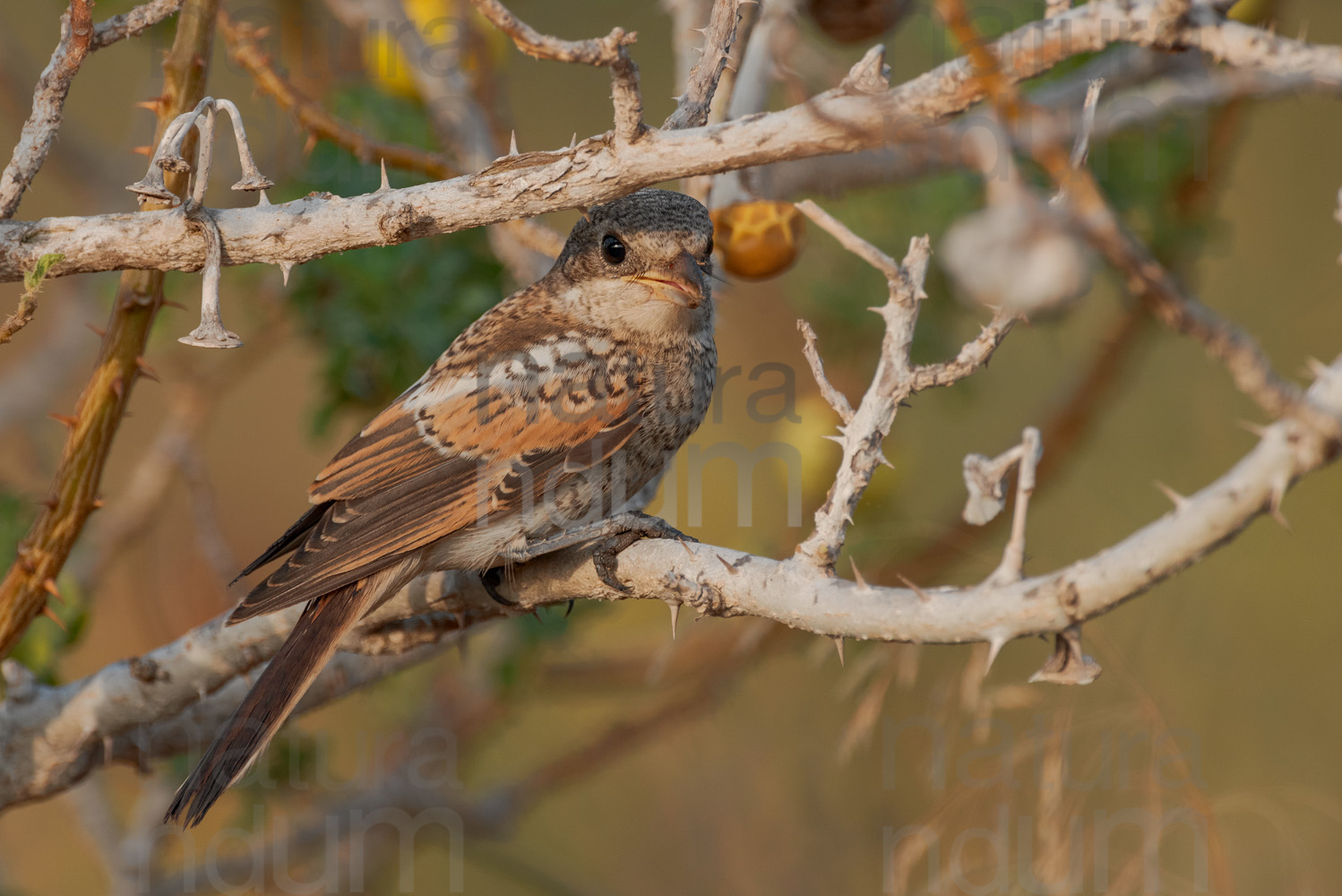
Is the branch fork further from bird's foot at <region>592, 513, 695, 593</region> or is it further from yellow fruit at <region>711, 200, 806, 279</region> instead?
yellow fruit at <region>711, 200, 806, 279</region>

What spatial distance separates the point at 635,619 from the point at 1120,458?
253 centimetres

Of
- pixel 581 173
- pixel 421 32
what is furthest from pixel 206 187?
pixel 421 32

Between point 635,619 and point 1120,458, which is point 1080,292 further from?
point 635,619

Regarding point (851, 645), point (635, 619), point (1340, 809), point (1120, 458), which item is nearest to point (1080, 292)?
point (1340, 809)

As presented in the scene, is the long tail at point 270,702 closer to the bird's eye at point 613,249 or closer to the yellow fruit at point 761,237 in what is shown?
the bird's eye at point 613,249

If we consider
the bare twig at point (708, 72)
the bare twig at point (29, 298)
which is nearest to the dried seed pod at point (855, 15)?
the bare twig at point (708, 72)

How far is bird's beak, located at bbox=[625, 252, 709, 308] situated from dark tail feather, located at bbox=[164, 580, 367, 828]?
48.5 inches

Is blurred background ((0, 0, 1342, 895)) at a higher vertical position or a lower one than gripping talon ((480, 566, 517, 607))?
higher

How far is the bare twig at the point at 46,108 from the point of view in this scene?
2.31 meters

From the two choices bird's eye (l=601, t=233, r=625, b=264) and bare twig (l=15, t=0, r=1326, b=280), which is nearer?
bare twig (l=15, t=0, r=1326, b=280)

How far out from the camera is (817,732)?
5.24 meters

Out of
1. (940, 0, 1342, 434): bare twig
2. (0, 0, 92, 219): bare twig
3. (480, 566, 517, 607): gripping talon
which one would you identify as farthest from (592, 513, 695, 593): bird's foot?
(940, 0, 1342, 434): bare twig

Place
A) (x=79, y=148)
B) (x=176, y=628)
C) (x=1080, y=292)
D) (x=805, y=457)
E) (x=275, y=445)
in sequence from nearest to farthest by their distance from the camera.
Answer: (x=1080, y=292) < (x=805, y=457) < (x=176, y=628) < (x=79, y=148) < (x=275, y=445)

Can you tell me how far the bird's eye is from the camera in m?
3.53
